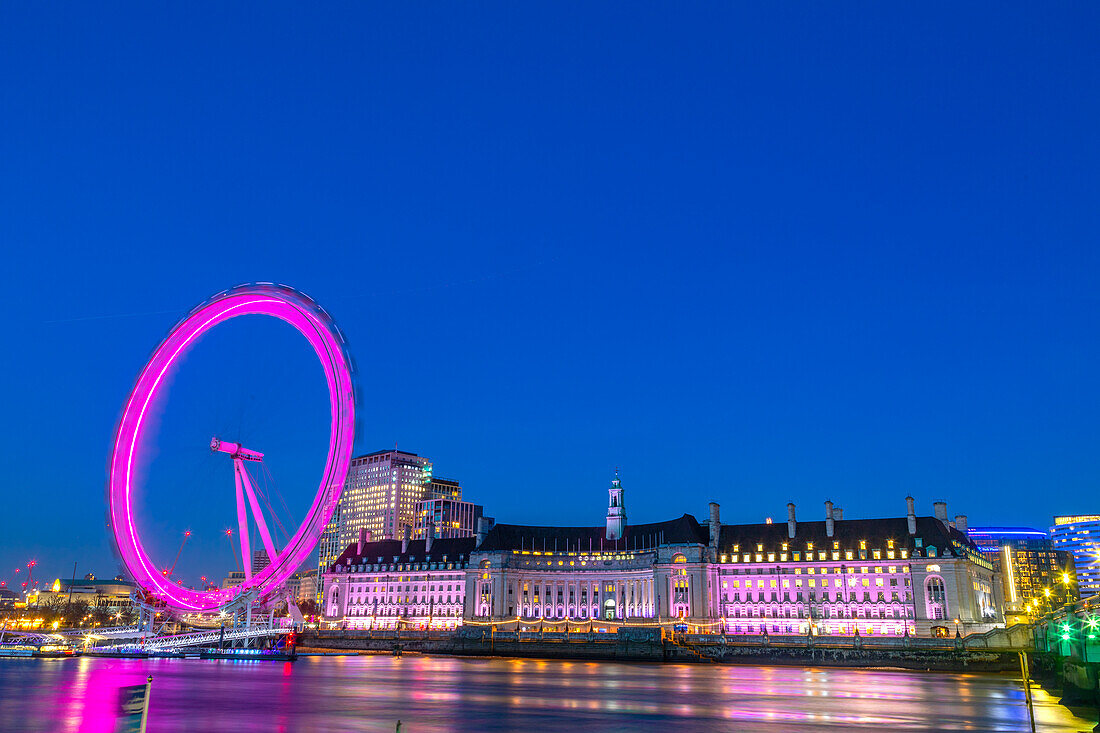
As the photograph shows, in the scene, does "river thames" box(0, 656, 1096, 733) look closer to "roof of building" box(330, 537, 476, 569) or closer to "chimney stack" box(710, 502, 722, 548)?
"chimney stack" box(710, 502, 722, 548)

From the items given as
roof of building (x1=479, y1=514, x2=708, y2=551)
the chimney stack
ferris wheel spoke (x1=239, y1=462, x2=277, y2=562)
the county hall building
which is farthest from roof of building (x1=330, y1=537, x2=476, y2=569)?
ferris wheel spoke (x1=239, y1=462, x2=277, y2=562)

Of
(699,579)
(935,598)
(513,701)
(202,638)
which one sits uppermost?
(699,579)

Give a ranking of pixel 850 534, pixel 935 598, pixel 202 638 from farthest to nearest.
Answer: pixel 850 534 < pixel 935 598 < pixel 202 638

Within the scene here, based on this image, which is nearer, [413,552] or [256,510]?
[256,510]

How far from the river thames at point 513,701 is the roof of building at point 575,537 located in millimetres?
79734

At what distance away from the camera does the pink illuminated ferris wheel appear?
80.2 m

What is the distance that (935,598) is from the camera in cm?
13238

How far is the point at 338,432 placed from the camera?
86.8 m

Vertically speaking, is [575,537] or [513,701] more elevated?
[575,537]

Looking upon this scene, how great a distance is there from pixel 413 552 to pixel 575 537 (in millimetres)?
36097

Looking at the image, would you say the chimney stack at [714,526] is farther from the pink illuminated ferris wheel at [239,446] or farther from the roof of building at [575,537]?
the pink illuminated ferris wheel at [239,446]

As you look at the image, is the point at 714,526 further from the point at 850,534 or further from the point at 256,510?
the point at 256,510

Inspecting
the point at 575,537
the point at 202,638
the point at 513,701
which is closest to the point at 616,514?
the point at 575,537

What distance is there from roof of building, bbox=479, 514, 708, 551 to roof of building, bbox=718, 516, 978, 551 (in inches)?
291
